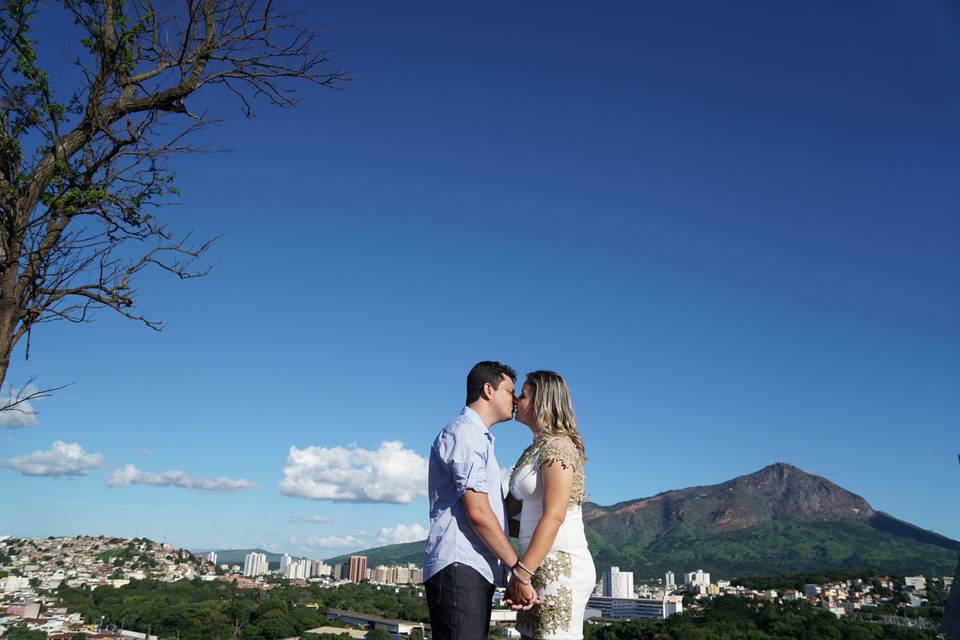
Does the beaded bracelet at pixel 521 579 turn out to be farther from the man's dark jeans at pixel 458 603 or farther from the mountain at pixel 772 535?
the mountain at pixel 772 535

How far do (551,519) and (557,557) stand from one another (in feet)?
0.57

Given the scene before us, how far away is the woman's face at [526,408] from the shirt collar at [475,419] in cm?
21

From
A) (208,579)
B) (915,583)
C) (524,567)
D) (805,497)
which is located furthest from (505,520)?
(805,497)

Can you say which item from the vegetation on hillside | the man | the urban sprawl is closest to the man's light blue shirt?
the man

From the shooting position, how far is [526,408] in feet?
8.43

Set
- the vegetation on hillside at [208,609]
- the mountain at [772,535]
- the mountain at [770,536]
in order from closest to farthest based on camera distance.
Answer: the vegetation on hillside at [208,609] → the mountain at [770,536] → the mountain at [772,535]

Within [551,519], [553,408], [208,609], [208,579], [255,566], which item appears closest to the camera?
[551,519]

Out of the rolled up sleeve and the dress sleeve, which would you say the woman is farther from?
the rolled up sleeve

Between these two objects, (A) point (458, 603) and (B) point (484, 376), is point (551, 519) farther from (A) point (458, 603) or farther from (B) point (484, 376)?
(B) point (484, 376)

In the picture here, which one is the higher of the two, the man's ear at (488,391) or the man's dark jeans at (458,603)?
the man's ear at (488,391)

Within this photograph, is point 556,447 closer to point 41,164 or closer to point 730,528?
point 41,164

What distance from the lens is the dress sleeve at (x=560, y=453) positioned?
2355 mm

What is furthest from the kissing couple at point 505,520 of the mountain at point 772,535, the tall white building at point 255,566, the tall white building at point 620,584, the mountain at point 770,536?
the tall white building at point 255,566

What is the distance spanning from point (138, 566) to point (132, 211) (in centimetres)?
10061
